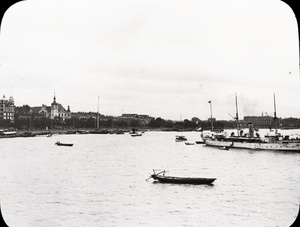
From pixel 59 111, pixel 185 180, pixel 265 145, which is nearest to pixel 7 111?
pixel 59 111

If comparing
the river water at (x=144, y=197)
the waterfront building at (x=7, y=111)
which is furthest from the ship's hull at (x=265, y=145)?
the waterfront building at (x=7, y=111)

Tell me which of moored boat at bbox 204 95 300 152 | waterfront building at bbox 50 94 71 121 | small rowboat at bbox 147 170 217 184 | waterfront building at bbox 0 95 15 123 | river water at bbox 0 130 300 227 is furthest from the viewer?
waterfront building at bbox 50 94 71 121

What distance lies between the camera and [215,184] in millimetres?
21078

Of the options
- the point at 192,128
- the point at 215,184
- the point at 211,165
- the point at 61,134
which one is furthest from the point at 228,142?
the point at 192,128

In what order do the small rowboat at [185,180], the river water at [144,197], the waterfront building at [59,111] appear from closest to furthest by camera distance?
the river water at [144,197], the small rowboat at [185,180], the waterfront building at [59,111]

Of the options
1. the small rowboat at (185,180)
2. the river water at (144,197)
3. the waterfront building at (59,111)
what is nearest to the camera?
the river water at (144,197)

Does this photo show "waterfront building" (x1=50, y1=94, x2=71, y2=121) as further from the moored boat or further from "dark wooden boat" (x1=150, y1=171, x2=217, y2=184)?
"dark wooden boat" (x1=150, y1=171, x2=217, y2=184)

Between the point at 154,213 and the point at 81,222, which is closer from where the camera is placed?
the point at 81,222

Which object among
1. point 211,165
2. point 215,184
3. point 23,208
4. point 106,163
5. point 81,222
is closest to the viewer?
point 81,222

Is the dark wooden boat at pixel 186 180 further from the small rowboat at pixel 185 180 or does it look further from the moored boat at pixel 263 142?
the moored boat at pixel 263 142

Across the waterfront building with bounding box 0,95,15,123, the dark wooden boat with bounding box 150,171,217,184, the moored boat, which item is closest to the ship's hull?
the moored boat

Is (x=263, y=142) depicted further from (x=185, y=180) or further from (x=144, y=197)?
(x=144, y=197)

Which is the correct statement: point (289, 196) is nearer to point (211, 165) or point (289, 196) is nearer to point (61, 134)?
point (211, 165)

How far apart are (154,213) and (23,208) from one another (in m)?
5.94
